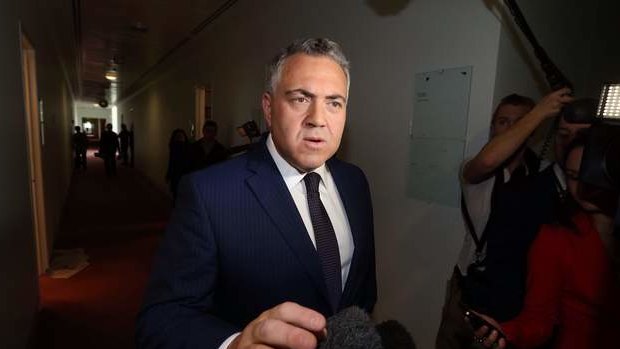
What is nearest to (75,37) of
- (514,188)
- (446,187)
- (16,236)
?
(16,236)

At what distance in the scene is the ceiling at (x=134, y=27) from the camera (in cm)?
412

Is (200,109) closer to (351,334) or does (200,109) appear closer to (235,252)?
(235,252)

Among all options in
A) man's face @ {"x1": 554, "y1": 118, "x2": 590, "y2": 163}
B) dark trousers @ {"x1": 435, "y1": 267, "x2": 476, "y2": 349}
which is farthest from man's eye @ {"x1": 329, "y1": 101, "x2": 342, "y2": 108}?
dark trousers @ {"x1": 435, "y1": 267, "x2": 476, "y2": 349}

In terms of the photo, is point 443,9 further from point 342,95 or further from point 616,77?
point 342,95

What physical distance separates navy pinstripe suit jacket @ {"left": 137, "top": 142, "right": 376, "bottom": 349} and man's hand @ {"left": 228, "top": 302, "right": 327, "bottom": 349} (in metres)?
0.36

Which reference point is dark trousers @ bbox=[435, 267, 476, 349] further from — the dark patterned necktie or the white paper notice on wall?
the dark patterned necktie

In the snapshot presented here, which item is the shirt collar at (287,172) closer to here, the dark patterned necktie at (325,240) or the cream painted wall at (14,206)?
the dark patterned necktie at (325,240)

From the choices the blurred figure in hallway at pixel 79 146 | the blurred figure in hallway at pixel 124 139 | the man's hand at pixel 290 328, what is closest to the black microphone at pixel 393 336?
the man's hand at pixel 290 328

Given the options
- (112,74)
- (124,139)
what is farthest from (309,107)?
(124,139)

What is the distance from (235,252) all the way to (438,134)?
4.64 ft

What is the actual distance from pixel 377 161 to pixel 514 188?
99 cm

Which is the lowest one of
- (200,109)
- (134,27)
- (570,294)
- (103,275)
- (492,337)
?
(103,275)

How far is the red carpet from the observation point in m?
2.47

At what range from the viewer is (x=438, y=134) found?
6.22ft
